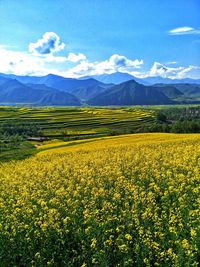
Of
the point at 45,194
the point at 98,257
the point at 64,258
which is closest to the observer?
the point at 98,257

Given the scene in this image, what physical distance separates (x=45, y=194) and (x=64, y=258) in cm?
503

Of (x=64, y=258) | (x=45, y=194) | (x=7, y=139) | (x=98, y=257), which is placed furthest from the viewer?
(x=7, y=139)

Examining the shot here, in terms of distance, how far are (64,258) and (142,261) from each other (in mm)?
2454

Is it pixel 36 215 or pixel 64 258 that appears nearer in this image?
pixel 64 258

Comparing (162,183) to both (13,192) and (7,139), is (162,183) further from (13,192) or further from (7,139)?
(7,139)

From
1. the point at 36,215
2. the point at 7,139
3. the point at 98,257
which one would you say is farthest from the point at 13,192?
the point at 7,139

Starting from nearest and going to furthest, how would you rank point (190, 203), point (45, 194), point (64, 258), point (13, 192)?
1. point (64, 258)
2. point (190, 203)
3. point (45, 194)
4. point (13, 192)

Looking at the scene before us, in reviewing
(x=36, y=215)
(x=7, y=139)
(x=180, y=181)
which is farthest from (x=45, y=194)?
(x=7, y=139)

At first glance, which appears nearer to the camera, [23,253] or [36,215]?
[23,253]

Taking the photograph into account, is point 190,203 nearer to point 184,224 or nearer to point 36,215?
point 184,224

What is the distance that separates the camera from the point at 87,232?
1079 cm

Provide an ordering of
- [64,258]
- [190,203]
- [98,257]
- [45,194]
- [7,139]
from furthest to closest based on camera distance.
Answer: [7,139]
[45,194]
[190,203]
[64,258]
[98,257]

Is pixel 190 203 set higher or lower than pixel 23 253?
higher

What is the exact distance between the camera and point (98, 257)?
31.5 feet
